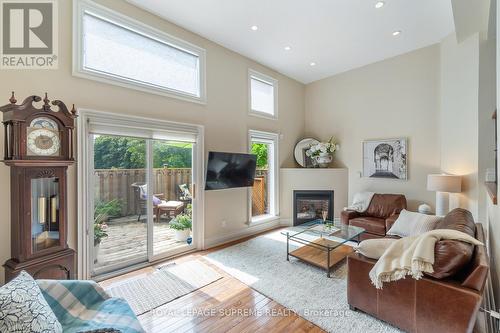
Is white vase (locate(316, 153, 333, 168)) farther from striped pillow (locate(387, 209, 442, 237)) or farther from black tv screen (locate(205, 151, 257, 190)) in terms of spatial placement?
striped pillow (locate(387, 209, 442, 237))

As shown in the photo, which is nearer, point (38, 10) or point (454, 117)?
point (38, 10)

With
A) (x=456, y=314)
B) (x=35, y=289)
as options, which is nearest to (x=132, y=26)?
(x=35, y=289)

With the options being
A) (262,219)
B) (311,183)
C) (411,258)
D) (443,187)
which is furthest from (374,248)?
(311,183)

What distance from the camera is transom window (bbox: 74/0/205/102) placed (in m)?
2.83

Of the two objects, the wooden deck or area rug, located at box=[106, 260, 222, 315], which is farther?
the wooden deck

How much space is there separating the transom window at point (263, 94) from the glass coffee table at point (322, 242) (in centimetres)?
258

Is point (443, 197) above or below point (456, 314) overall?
above

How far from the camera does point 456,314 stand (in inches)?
66.3

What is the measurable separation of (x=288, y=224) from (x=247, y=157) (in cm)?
207

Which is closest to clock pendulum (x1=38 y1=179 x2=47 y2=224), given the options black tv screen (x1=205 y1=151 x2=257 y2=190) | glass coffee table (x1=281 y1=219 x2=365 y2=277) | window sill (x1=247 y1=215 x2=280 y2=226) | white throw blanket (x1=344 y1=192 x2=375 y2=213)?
black tv screen (x1=205 y1=151 x2=257 y2=190)

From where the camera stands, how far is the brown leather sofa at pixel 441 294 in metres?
1.65

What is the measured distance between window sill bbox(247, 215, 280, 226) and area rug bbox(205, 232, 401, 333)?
0.71 meters

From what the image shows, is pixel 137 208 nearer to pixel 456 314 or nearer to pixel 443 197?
pixel 456 314
